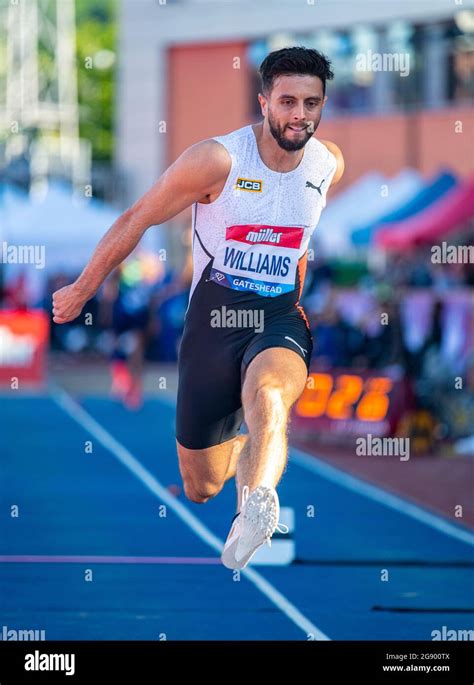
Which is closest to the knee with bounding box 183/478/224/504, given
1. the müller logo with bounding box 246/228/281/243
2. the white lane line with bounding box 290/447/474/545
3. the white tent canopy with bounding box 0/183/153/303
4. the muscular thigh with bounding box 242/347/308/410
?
the muscular thigh with bounding box 242/347/308/410

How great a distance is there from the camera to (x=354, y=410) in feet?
Result: 57.7

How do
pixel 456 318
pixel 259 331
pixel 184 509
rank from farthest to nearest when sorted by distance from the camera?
pixel 456 318, pixel 184 509, pixel 259 331

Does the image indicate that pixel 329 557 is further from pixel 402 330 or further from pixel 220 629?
pixel 402 330

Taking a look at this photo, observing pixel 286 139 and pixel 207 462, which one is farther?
pixel 207 462

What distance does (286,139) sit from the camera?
6.82 metres

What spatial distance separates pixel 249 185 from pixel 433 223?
15740mm

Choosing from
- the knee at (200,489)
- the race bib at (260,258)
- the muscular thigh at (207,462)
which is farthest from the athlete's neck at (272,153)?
the knee at (200,489)

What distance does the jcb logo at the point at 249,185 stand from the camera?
22.8ft

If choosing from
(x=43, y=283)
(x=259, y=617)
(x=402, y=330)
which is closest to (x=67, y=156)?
(x=43, y=283)

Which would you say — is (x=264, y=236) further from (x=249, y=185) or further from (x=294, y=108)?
(x=294, y=108)

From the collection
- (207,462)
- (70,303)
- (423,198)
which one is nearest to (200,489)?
(207,462)

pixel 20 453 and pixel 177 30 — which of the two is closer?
pixel 20 453

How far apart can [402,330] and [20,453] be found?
458 cm
